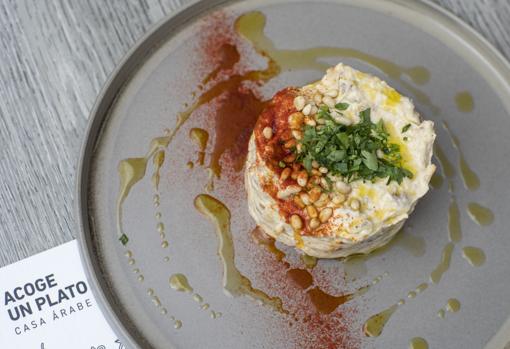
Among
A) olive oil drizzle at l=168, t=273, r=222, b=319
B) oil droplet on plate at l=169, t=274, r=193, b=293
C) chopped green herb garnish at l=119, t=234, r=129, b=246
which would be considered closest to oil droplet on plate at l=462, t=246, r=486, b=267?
olive oil drizzle at l=168, t=273, r=222, b=319

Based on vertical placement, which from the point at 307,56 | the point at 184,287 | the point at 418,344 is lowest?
the point at 418,344

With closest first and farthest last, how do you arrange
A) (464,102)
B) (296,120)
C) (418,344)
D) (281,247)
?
1. (296,120)
2. (418,344)
3. (281,247)
4. (464,102)

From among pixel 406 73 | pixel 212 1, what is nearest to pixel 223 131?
pixel 212 1

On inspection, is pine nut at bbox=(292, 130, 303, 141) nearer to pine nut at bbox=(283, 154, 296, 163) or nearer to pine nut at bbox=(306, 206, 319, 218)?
pine nut at bbox=(283, 154, 296, 163)

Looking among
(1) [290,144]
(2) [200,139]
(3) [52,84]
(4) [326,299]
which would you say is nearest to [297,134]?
(1) [290,144]

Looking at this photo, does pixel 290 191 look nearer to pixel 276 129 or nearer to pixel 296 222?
pixel 296 222
